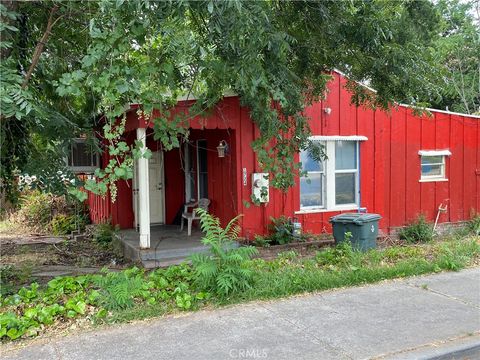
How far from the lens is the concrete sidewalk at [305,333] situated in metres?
4.20

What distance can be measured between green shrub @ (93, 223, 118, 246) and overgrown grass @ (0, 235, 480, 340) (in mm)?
4953

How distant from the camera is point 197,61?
5312 millimetres

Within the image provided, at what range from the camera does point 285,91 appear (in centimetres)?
606

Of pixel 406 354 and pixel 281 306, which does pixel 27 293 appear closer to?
pixel 281 306

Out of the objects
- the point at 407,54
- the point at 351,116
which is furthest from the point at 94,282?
the point at 351,116

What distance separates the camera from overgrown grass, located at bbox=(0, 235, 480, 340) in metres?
4.93

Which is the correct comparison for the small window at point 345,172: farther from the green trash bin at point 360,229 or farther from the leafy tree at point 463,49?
the leafy tree at point 463,49

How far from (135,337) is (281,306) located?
1771 millimetres

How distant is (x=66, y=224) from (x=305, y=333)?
→ 10.8 m

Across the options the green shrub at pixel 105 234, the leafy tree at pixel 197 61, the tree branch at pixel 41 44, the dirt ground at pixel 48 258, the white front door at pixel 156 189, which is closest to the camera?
the leafy tree at pixel 197 61

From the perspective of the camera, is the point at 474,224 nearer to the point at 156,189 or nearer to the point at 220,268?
the point at 156,189

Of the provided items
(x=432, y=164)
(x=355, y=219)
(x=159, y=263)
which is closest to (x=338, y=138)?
(x=355, y=219)

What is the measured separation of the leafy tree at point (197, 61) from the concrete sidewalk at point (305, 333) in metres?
1.56

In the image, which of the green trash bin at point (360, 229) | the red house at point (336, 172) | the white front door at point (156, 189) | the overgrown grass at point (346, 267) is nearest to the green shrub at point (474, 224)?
the red house at point (336, 172)
